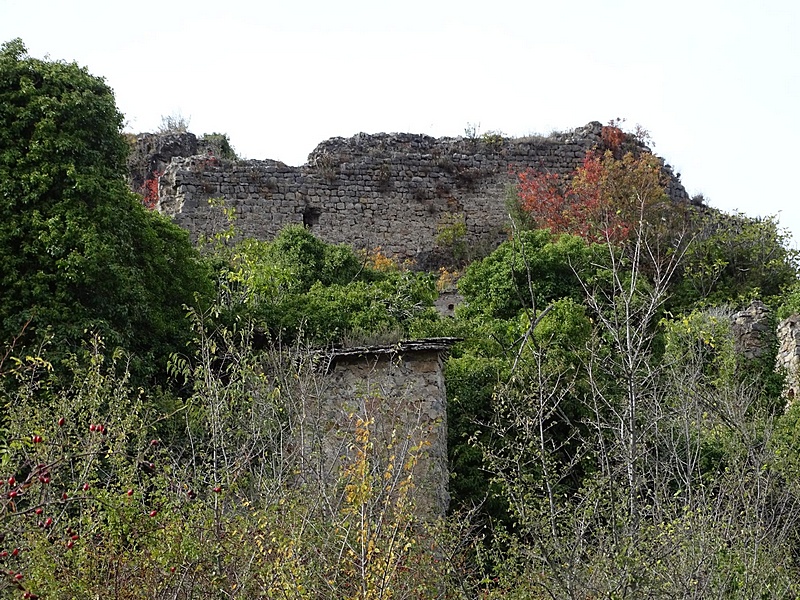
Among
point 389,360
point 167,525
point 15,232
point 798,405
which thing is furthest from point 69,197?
point 798,405

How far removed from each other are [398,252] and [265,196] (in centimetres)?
274

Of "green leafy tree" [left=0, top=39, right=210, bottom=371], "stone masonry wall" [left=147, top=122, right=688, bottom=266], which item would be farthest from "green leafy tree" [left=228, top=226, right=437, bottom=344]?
"stone masonry wall" [left=147, top=122, right=688, bottom=266]

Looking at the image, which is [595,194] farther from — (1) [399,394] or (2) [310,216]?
(1) [399,394]

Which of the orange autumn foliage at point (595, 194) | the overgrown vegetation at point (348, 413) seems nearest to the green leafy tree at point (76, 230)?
the overgrown vegetation at point (348, 413)

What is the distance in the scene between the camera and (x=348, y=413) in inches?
376

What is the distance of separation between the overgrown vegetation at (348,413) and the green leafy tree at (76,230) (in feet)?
0.10

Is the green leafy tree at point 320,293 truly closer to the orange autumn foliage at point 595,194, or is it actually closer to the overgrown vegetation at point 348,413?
the overgrown vegetation at point 348,413

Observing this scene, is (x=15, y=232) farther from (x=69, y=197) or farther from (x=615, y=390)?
(x=615, y=390)

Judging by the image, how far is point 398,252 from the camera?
2242 cm

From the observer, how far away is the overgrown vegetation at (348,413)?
24.1 feet

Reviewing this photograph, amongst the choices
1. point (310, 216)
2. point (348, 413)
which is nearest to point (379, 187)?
point (310, 216)

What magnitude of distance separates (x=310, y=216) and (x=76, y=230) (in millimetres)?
10530

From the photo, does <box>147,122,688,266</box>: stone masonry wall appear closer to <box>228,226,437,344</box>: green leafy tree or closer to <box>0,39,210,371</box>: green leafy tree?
<box>228,226,437,344</box>: green leafy tree

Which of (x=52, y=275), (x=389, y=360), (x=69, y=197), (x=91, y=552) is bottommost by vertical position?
(x=91, y=552)
